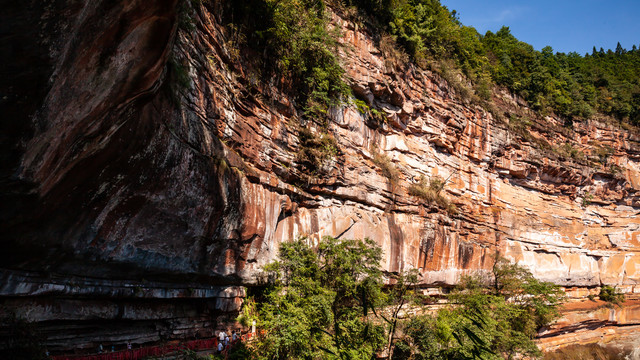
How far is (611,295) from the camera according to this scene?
84.7 feet

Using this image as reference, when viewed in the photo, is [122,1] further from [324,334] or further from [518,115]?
[518,115]

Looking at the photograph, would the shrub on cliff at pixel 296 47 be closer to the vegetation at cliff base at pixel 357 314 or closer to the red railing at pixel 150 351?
the vegetation at cliff base at pixel 357 314

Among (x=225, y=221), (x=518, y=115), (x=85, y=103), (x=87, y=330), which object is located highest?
(x=518, y=115)

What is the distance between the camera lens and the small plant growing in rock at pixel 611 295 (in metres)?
25.7

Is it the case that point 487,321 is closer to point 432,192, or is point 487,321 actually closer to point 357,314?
point 432,192

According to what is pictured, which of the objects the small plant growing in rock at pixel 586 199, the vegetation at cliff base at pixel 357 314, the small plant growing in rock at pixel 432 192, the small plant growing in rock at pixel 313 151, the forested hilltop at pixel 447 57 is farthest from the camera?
the small plant growing in rock at pixel 586 199

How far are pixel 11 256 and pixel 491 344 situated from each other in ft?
56.7

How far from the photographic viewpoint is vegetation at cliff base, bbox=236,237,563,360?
9.57m

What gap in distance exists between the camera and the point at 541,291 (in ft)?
65.0

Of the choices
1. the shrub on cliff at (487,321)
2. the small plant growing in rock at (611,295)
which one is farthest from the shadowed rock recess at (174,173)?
the small plant growing in rock at (611,295)

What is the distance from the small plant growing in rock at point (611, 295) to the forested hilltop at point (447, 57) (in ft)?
44.5

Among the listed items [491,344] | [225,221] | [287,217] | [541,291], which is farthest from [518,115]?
[225,221]

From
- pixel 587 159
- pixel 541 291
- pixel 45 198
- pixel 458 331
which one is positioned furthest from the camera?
pixel 587 159

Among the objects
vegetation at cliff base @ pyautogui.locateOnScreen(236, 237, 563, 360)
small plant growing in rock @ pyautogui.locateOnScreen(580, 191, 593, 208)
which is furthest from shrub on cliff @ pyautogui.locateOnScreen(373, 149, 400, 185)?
small plant growing in rock @ pyautogui.locateOnScreen(580, 191, 593, 208)
